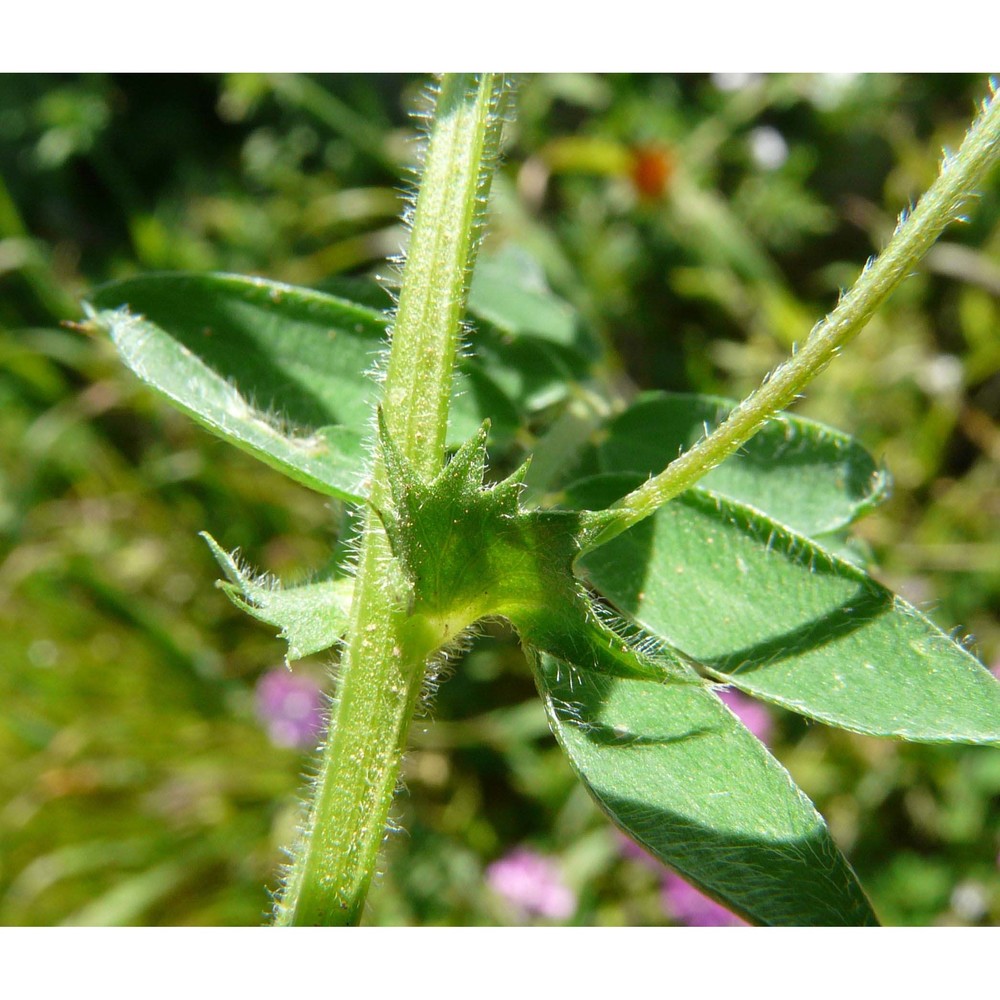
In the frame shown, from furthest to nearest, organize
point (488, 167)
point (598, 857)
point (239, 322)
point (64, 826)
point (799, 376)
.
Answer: point (64, 826), point (598, 857), point (239, 322), point (488, 167), point (799, 376)

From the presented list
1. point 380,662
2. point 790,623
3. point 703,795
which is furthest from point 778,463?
point 380,662

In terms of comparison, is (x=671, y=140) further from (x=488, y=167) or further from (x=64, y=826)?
(x=64, y=826)

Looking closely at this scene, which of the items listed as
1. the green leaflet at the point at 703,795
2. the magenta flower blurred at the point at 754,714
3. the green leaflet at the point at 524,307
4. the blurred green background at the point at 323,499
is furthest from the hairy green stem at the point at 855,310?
the blurred green background at the point at 323,499

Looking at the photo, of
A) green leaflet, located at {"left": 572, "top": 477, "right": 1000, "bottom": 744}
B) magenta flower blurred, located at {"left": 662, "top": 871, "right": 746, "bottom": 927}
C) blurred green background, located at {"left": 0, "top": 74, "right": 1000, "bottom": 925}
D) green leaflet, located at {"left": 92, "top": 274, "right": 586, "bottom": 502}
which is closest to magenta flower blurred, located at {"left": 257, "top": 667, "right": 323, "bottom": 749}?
blurred green background, located at {"left": 0, "top": 74, "right": 1000, "bottom": 925}

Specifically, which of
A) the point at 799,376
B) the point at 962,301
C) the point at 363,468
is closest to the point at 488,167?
the point at 363,468

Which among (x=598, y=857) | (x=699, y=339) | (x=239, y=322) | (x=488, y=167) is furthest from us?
(x=699, y=339)

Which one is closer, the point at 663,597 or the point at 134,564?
the point at 663,597

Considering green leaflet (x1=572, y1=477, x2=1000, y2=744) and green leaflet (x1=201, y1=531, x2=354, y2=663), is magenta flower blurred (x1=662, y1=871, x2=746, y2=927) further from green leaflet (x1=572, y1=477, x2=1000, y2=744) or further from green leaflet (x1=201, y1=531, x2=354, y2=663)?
green leaflet (x1=201, y1=531, x2=354, y2=663)
